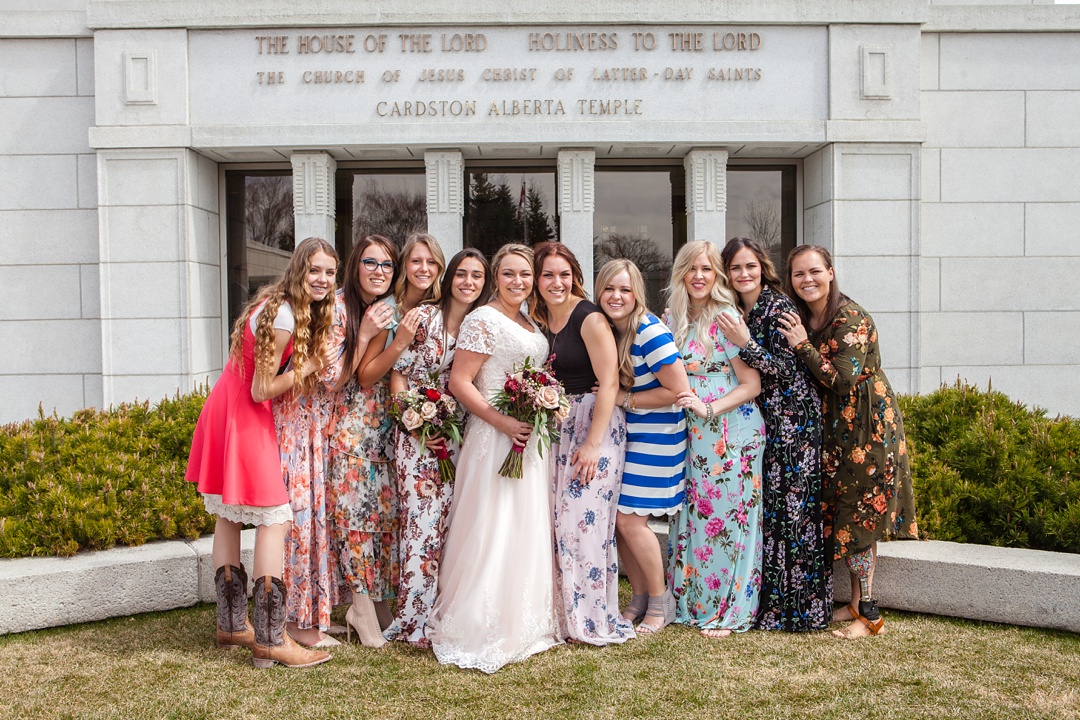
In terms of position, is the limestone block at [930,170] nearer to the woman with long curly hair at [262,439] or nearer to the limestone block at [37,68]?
the woman with long curly hair at [262,439]

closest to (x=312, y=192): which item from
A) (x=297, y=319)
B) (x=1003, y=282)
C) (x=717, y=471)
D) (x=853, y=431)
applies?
(x=297, y=319)

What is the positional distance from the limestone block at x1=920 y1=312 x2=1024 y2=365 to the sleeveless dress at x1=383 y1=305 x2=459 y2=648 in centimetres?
720

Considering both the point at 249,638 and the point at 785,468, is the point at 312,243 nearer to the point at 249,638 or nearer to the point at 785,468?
the point at 249,638

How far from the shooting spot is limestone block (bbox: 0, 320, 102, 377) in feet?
30.4

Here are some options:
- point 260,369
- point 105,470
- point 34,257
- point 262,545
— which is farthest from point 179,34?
point 262,545

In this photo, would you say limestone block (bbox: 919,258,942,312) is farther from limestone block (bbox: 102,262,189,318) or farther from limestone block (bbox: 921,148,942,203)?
limestone block (bbox: 102,262,189,318)

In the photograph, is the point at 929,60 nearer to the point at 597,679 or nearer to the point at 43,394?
the point at 597,679

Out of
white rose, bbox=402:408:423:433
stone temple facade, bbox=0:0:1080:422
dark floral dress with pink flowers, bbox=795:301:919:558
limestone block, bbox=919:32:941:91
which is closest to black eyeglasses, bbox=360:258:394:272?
white rose, bbox=402:408:423:433

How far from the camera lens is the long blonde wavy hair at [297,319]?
13.6 ft

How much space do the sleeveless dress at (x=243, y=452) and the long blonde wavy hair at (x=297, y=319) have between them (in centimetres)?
7

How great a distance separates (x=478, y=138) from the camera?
29.3 feet

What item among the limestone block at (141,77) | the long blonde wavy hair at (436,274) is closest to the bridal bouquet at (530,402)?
the long blonde wavy hair at (436,274)

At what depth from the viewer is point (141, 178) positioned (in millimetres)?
8898

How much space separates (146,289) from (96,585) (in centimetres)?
493
